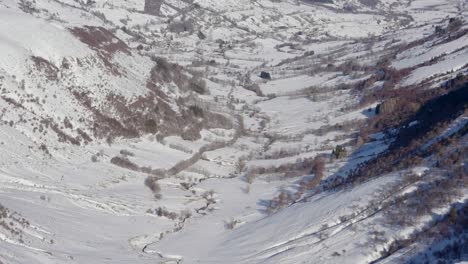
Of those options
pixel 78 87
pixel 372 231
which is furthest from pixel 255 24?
pixel 372 231

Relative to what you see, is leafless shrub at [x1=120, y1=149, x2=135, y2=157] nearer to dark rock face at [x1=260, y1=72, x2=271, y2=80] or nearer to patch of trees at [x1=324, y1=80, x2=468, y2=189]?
patch of trees at [x1=324, y1=80, x2=468, y2=189]

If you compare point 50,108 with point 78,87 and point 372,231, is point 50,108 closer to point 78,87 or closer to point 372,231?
point 78,87

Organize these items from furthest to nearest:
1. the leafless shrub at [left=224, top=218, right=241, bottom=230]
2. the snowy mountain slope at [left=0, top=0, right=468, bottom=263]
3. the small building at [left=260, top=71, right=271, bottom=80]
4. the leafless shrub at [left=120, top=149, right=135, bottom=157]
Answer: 1. the small building at [left=260, top=71, right=271, bottom=80]
2. the leafless shrub at [left=120, top=149, right=135, bottom=157]
3. the leafless shrub at [left=224, top=218, right=241, bottom=230]
4. the snowy mountain slope at [left=0, top=0, right=468, bottom=263]

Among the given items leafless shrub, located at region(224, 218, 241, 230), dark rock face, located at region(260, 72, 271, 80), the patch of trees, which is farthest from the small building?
leafless shrub, located at region(224, 218, 241, 230)

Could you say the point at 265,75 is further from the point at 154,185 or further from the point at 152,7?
the point at 154,185

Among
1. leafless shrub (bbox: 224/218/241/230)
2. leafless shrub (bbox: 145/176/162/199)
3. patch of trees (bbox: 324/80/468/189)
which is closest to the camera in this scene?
leafless shrub (bbox: 224/218/241/230)

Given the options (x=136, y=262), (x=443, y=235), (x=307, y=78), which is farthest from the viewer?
(x=307, y=78)

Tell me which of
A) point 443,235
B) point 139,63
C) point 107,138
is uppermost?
point 139,63
